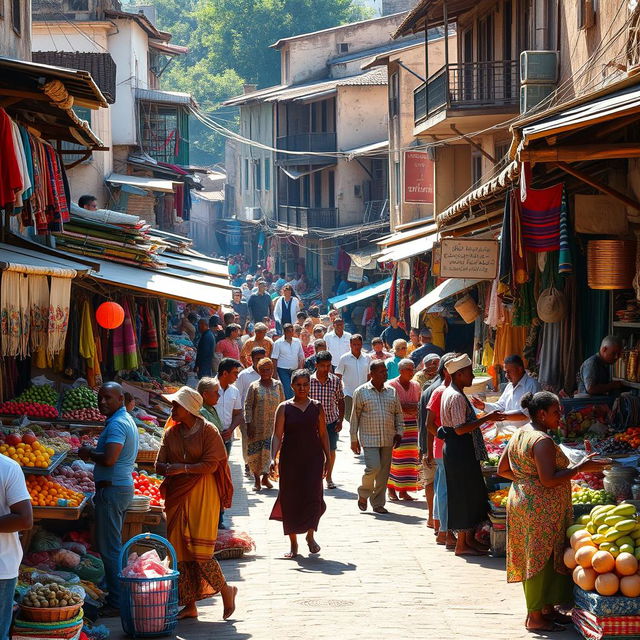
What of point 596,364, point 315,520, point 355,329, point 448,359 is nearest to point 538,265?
point 596,364

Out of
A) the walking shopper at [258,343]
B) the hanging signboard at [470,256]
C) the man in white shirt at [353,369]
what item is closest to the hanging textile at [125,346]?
the walking shopper at [258,343]

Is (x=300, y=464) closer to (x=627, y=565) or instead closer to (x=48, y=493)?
(x=48, y=493)

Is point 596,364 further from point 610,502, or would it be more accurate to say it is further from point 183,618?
point 183,618

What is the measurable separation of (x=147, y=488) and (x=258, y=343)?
6587 mm

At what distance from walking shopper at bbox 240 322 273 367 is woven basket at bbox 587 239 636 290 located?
18.6 ft

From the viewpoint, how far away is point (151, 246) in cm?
1681

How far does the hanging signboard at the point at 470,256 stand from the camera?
46.5 feet

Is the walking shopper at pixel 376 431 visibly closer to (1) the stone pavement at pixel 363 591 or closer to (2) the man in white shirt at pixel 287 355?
(1) the stone pavement at pixel 363 591

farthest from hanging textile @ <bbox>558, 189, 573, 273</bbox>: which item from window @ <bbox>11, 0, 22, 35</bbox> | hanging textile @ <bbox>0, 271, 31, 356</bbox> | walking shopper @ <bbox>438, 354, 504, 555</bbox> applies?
window @ <bbox>11, 0, 22, 35</bbox>

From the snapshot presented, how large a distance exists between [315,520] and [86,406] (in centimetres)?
351

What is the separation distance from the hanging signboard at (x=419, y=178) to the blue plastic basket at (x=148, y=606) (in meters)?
19.2

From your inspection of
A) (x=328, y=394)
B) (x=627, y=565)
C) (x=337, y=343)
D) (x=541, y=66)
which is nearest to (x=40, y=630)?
(x=627, y=565)

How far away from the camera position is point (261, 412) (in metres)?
14.0

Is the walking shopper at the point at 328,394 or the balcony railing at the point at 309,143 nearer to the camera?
the walking shopper at the point at 328,394
